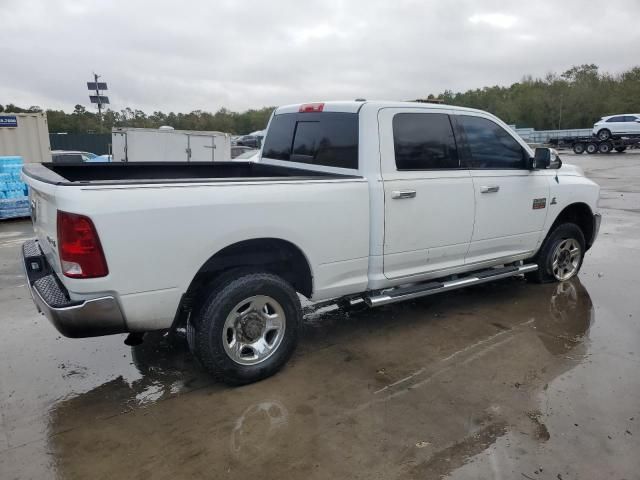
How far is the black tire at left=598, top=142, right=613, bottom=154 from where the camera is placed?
32.5m

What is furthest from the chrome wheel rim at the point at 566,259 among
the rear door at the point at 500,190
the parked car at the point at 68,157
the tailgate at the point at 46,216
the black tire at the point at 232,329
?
the parked car at the point at 68,157

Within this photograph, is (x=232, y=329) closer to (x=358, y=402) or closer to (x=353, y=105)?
(x=358, y=402)

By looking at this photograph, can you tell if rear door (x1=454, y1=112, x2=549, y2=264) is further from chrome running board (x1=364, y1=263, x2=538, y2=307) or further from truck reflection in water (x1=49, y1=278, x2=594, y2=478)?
truck reflection in water (x1=49, y1=278, x2=594, y2=478)

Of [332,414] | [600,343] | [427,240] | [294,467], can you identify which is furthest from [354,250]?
[600,343]

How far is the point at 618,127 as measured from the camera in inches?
1270

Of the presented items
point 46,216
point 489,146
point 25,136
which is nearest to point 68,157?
point 46,216

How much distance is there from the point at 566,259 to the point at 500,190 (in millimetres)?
1687

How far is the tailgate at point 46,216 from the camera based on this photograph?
296 cm

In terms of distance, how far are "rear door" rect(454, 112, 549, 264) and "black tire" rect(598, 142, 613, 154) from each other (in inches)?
1277

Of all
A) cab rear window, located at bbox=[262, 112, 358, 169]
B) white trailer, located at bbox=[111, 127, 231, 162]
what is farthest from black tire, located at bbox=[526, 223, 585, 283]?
white trailer, located at bbox=[111, 127, 231, 162]

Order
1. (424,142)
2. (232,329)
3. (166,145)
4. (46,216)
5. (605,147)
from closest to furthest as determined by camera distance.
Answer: (46,216)
(232,329)
(424,142)
(166,145)
(605,147)

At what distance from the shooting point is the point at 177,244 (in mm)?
3035

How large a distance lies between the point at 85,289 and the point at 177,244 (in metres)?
0.58

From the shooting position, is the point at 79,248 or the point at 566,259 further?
the point at 566,259
